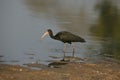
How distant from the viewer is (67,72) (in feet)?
58.4

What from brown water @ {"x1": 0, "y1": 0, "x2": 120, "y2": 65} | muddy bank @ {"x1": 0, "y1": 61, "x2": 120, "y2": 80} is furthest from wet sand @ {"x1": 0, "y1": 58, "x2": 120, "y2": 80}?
brown water @ {"x1": 0, "y1": 0, "x2": 120, "y2": 65}

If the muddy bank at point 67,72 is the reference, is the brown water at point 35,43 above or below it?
above

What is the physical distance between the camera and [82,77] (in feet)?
55.6

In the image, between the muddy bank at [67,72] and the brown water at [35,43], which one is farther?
the brown water at [35,43]

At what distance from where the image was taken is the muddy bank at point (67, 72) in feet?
53.9

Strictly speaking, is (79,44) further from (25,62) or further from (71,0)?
(71,0)

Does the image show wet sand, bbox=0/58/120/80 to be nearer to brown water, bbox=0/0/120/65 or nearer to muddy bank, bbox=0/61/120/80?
muddy bank, bbox=0/61/120/80

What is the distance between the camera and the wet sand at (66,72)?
16.4 meters

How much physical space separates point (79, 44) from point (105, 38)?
12.8 ft

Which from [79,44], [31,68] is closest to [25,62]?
[31,68]

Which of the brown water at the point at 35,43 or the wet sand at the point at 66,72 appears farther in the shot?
the brown water at the point at 35,43

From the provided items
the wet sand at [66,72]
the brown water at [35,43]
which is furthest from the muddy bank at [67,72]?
the brown water at [35,43]

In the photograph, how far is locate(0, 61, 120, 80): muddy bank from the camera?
16430mm

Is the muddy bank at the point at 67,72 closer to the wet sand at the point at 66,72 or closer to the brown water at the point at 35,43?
the wet sand at the point at 66,72
